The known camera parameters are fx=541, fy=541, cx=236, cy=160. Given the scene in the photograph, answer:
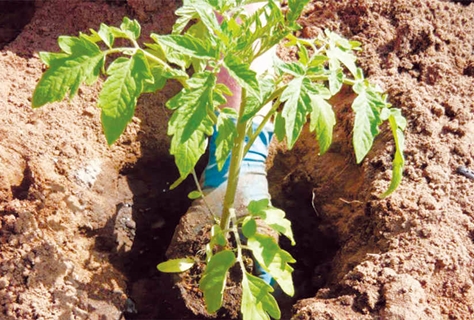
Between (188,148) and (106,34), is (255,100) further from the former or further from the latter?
(106,34)

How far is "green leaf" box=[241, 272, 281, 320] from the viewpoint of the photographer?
118 cm

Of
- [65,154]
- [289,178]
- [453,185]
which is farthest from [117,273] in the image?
[453,185]

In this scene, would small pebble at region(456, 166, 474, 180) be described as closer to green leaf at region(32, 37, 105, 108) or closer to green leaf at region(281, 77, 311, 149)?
green leaf at region(281, 77, 311, 149)

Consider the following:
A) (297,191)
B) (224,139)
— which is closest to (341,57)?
(224,139)

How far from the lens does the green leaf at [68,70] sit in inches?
40.0

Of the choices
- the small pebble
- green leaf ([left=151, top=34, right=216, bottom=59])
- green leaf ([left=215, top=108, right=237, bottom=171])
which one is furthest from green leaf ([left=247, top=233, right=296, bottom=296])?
the small pebble

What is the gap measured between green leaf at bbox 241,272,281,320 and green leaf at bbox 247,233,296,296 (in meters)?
0.04

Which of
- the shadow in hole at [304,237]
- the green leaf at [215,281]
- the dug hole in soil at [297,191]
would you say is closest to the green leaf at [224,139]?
the green leaf at [215,281]

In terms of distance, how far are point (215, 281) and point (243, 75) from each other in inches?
17.8

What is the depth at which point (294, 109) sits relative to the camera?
1052 millimetres

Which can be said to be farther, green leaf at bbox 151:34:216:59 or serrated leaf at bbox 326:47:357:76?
serrated leaf at bbox 326:47:357:76

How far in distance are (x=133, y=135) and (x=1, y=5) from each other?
94cm

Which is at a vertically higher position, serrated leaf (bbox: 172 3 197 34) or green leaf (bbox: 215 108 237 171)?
serrated leaf (bbox: 172 3 197 34)

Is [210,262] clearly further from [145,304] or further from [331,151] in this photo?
[331,151]
